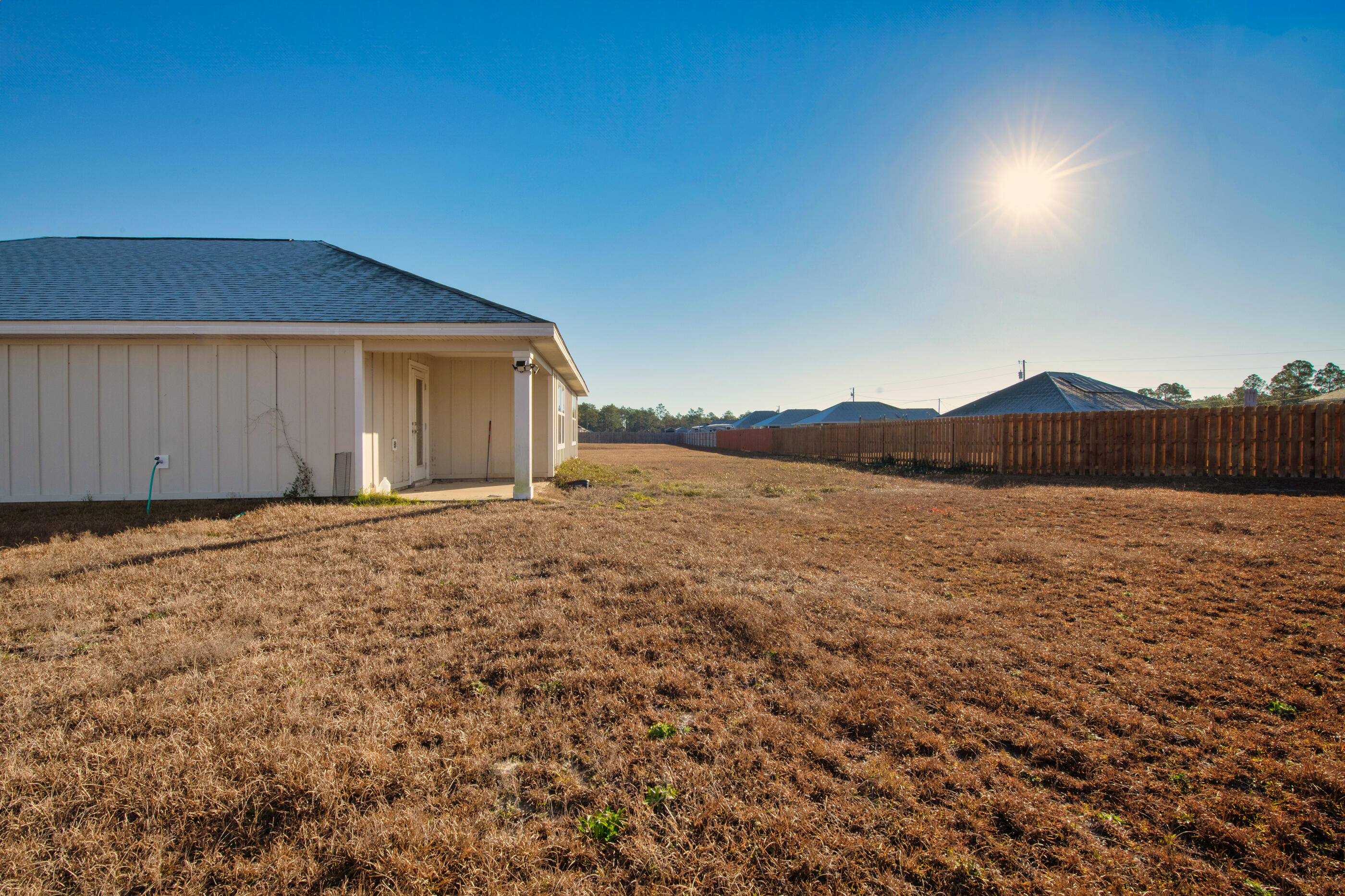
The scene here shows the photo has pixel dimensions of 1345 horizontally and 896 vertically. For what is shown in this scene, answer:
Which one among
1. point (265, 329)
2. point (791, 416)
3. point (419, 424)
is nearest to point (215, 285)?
point (265, 329)

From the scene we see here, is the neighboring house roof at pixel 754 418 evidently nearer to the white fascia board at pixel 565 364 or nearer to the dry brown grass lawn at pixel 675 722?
the white fascia board at pixel 565 364

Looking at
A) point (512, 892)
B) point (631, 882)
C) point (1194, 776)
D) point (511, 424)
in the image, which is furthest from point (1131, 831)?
point (511, 424)

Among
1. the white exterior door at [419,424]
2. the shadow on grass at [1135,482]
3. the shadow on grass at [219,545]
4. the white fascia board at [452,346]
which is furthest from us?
the white exterior door at [419,424]

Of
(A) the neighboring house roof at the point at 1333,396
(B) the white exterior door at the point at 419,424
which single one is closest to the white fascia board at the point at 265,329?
(B) the white exterior door at the point at 419,424

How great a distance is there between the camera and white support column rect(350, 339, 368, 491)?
8258 millimetres

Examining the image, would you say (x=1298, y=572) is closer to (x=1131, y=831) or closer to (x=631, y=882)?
(x=1131, y=831)

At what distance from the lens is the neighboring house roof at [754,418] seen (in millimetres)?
65188

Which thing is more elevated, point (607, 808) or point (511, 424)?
point (511, 424)

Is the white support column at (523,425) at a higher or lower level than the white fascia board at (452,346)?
lower

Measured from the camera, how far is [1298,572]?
4.36 meters

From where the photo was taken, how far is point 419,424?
430 inches

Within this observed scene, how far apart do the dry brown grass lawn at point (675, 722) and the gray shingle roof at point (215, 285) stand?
4.41 m

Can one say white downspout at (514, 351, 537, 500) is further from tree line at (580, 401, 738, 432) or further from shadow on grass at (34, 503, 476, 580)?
tree line at (580, 401, 738, 432)

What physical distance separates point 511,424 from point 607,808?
10.8m
